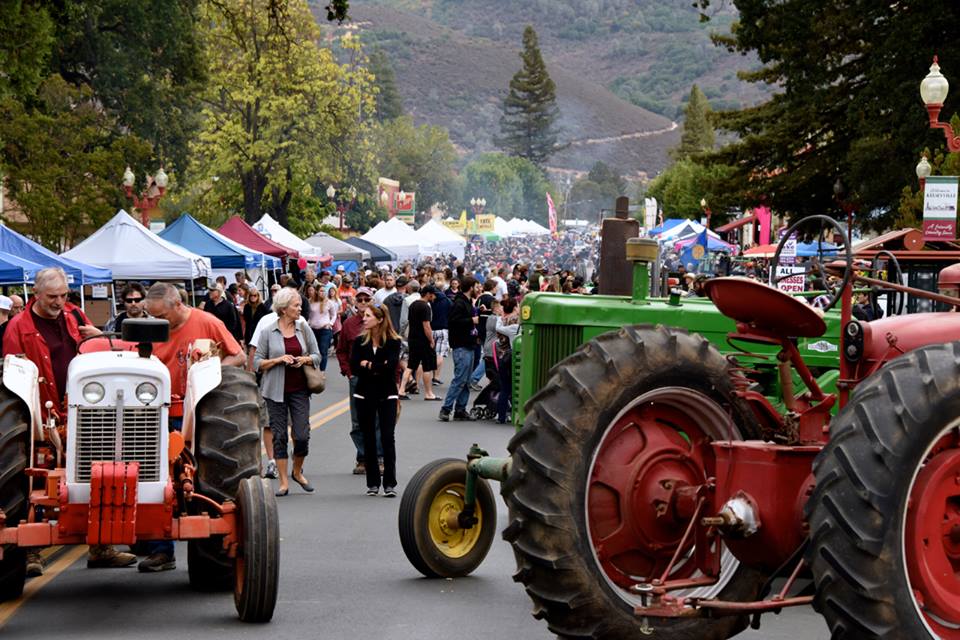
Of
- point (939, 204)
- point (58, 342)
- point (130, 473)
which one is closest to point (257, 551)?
point (130, 473)

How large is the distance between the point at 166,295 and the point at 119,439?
75.8 inches

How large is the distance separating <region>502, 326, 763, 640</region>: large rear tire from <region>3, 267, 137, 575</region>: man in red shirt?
443cm

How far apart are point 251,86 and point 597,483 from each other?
Result: 55303 millimetres

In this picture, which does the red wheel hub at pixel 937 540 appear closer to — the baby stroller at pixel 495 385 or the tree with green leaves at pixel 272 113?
the baby stroller at pixel 495 385

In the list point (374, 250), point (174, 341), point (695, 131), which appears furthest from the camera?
point (695, 131)

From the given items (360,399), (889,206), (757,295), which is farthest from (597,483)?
(889,206)

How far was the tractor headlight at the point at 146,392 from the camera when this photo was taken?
9133mm

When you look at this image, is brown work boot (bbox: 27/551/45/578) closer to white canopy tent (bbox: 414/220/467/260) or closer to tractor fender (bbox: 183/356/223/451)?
tractor fender (bbox: 183/356/223/451)

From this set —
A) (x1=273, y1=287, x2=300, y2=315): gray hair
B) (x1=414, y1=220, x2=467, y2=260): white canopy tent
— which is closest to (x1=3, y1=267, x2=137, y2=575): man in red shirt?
(x1=273, y1=287, x2=300, y2=315): gray hair

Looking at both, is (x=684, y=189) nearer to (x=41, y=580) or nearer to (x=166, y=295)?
(x=166, y=295)

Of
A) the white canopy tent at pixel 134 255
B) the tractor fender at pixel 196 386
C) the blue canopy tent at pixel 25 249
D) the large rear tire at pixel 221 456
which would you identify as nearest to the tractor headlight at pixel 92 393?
the tractor fender at pixel 196 386

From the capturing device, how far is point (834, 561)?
18.9 feet

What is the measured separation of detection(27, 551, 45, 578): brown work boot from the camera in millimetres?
10648

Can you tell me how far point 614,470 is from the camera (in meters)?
6.98
